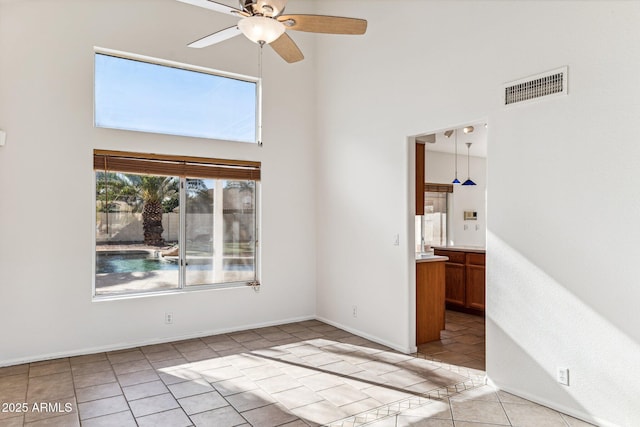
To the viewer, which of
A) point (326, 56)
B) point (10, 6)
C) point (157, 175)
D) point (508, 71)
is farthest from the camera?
point (326, 56)

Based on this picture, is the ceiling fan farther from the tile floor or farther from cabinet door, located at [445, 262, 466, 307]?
cabinet door, located at [445, 262, 466, 307]

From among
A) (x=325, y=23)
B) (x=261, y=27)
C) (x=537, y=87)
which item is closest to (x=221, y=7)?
(x=261, y=27)

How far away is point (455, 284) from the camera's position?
6066 mm

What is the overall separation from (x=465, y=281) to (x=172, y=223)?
13.6 ft

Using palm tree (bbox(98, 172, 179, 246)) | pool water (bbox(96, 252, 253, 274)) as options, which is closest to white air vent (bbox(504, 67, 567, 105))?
palm tree (bbox(98, 172, 179, 246))

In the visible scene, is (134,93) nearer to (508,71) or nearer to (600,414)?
(508,71)

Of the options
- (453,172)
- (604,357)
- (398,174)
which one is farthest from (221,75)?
(453,172)

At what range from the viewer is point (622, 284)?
2.60m

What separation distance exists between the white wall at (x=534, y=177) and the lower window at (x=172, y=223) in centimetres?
169

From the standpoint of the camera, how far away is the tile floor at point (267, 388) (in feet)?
9.30

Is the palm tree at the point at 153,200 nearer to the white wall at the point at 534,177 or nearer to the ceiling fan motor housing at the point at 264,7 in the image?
the white wall at the point at 534,177

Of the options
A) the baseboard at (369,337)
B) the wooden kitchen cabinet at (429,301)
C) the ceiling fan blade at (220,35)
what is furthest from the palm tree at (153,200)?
the wooden kitchen cabinet at (429,301)

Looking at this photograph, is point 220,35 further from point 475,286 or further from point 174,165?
point 475,286

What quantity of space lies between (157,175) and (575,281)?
4193mm
